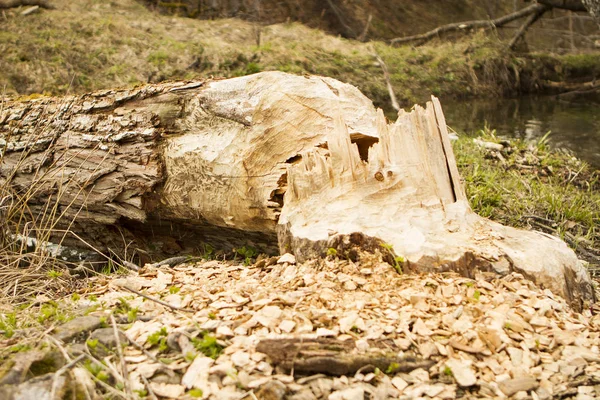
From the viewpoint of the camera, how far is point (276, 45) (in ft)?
34.5

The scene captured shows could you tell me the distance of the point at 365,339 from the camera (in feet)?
7.14

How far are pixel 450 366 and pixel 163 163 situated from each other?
91.8 inches

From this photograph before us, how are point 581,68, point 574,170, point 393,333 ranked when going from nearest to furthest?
point 393,333, point 574,170, point 581,68

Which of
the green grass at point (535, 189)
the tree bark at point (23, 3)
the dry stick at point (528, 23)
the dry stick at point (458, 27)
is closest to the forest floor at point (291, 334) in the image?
the green grass at point (535, 189)

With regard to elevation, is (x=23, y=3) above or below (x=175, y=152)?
above

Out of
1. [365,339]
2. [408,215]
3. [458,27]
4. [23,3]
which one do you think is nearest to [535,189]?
[408,215]

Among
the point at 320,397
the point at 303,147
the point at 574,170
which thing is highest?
the point at 303,147

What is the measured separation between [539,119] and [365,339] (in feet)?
26.3

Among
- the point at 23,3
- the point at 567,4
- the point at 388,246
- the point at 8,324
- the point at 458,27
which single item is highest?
the point at 567,4

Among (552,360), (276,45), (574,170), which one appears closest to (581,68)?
(276,45)

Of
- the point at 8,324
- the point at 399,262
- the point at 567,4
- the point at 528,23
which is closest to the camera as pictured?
the point at 8,324

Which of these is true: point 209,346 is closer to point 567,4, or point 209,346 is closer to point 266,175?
point 266,175

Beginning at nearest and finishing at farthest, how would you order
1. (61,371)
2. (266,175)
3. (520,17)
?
(61,371) < (266,175) < (520,17)

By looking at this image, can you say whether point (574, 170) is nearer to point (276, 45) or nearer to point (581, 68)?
point (276, 45)
